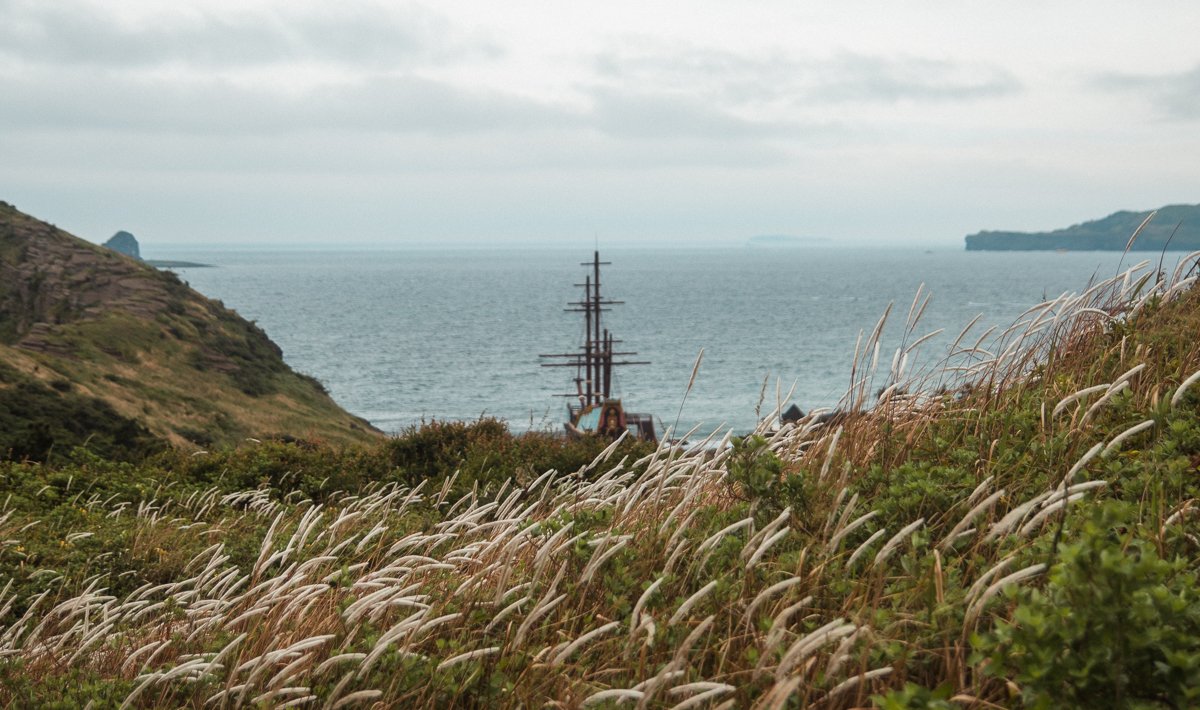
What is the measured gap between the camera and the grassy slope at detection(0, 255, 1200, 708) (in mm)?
2375

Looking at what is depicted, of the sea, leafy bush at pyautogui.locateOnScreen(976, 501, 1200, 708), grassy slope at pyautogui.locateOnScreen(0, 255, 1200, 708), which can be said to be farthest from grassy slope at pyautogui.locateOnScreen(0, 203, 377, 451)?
leafy bush at pyautogui.locateOnScreen(976, 501, 1200, 708)

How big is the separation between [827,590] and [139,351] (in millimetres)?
51387

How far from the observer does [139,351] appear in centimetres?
4841

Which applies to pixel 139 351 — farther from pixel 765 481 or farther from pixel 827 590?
pixel 827 590

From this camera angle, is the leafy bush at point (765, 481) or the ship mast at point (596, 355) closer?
the leafy bush at point (765, 481)

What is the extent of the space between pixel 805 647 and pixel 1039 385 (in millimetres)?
3518

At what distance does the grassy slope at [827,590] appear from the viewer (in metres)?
2.38

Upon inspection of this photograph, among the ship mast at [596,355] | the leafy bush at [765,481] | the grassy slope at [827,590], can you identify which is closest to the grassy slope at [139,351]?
the ship mast at [596,355]

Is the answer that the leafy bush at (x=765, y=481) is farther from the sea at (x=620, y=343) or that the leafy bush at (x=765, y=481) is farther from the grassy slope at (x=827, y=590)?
the sea at (x=620, y=343)

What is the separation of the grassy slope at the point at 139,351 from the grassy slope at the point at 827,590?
22.8 metres

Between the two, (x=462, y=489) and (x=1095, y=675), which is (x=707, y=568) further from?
(x=462, y=489)

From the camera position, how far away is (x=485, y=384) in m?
71.9

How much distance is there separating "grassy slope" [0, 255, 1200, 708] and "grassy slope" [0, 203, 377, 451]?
22.8 meters

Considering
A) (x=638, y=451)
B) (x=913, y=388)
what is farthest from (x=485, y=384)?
(x=913, y=388)
